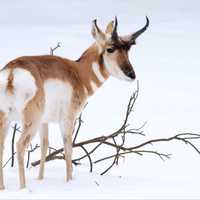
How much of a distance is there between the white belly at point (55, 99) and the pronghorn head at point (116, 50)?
58cm

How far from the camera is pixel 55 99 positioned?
7.32 meters

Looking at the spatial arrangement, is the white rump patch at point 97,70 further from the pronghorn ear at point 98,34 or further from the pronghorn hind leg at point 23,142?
the pronghorn hind leg at point 23,142

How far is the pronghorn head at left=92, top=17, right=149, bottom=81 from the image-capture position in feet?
24.3

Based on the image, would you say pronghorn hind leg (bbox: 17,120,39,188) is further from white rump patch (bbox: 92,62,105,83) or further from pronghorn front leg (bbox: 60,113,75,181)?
white rump patch (bbox: 92,62,105,83)

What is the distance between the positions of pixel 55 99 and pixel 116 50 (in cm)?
92

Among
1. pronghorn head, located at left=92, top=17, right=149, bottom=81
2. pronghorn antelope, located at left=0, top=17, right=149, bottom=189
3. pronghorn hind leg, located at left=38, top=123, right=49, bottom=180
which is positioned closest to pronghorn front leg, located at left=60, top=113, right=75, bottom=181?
pronghorn antelope, located at left=0, top=17, right=149, bottom=189

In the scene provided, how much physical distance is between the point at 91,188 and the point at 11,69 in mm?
1704

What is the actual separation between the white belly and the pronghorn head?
58cm

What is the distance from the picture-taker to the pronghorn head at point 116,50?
7.40 m

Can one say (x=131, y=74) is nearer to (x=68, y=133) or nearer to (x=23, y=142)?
(x=68, y=133)

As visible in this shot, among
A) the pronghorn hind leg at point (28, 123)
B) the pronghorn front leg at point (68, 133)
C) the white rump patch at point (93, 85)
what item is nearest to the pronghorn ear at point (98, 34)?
the white rump patch at point (93, 85)

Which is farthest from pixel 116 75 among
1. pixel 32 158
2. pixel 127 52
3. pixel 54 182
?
pixel 32 158

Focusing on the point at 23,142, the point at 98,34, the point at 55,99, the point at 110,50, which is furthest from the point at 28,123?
the point at 98,34

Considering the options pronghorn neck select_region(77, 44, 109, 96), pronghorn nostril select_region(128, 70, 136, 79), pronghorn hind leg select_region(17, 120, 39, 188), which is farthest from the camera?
pronghorn neck select_region(77, 44, 109, 96)
